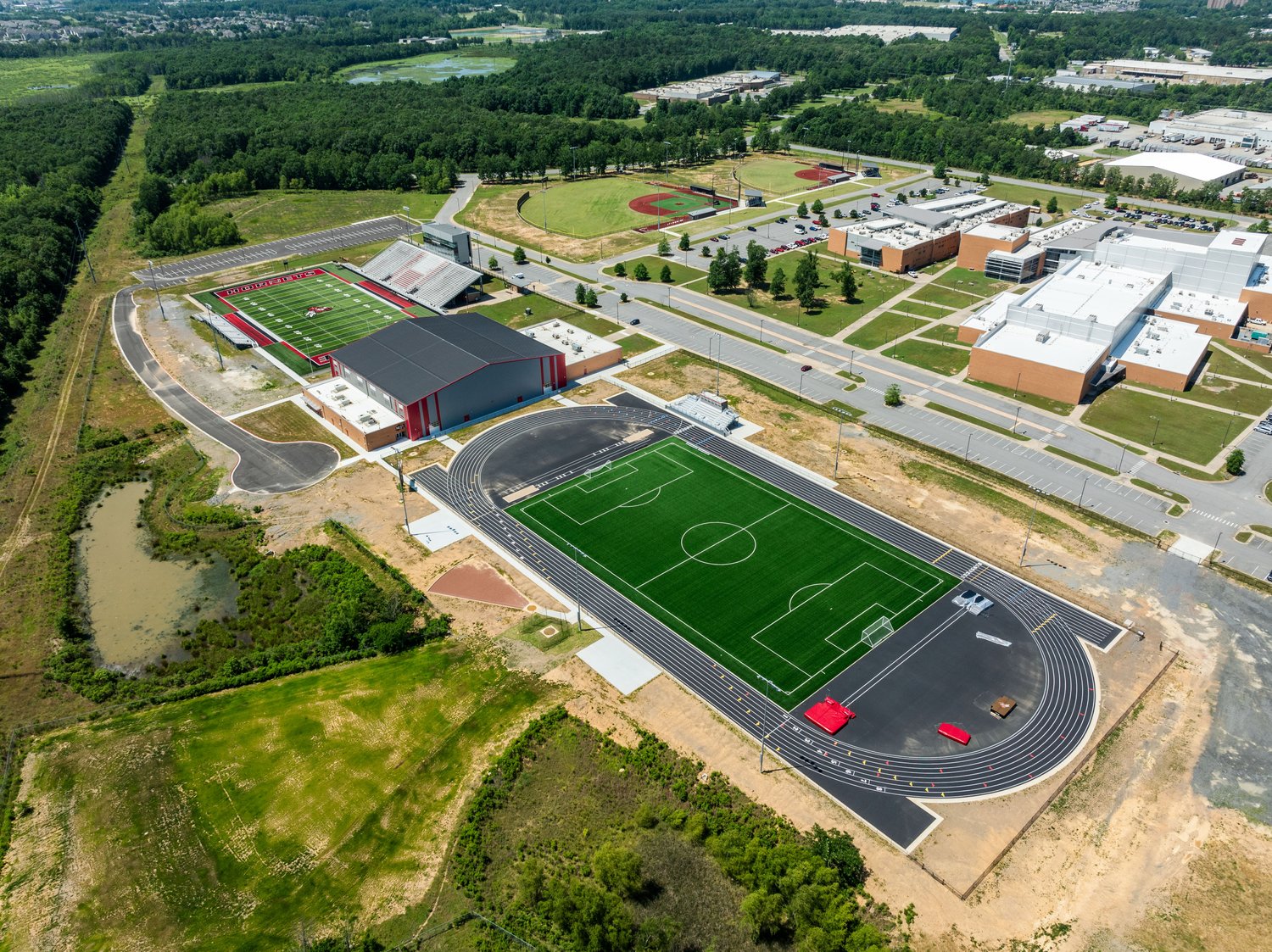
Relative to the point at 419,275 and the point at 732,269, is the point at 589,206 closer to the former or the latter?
the point at 419,275

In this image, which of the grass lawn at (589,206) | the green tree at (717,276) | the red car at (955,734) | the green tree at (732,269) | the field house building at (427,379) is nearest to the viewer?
the red car at (955,734)

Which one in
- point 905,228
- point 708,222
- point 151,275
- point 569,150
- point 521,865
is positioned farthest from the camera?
point 569,150

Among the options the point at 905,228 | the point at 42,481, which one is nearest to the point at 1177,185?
the point at 905,228

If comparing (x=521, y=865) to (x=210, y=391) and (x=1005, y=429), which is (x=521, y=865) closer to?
(x=1005, y=429)

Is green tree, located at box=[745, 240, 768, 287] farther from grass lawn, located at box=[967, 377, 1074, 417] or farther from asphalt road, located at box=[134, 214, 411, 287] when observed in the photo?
asphalt road, located at box=[134, 214, 411, 287]

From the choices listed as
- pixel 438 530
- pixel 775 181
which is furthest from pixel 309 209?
pixel 438 530

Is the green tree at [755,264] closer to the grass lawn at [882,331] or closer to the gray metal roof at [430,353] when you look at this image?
the grass lawn at [882,331]

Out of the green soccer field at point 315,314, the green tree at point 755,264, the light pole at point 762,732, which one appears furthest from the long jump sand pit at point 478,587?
the green tree at point 755,264
